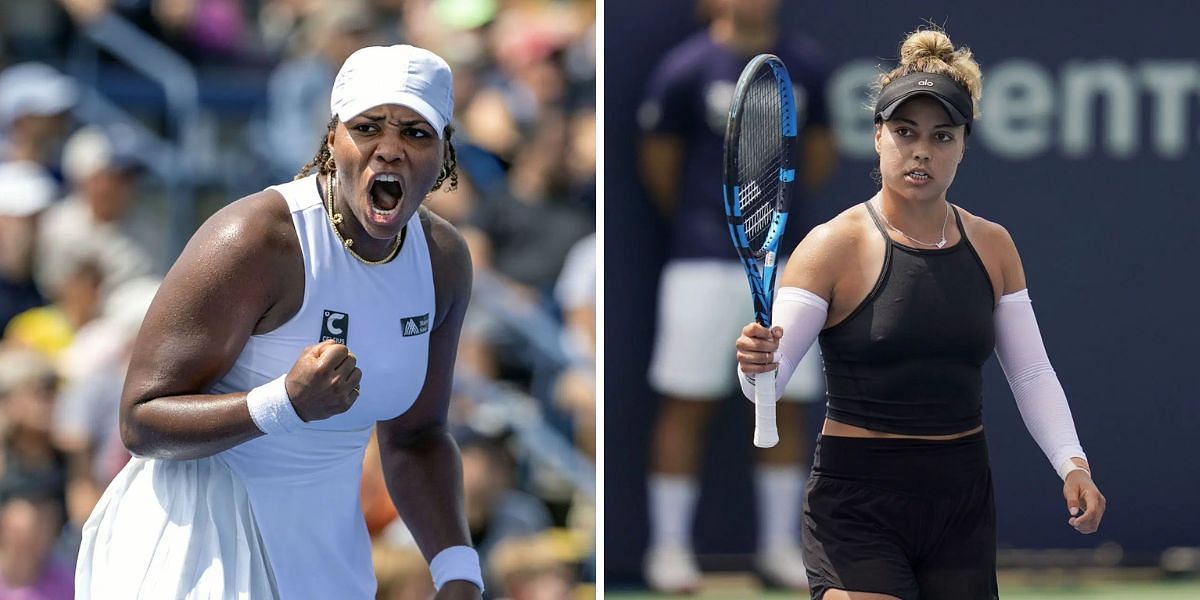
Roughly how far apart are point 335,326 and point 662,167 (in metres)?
3.34

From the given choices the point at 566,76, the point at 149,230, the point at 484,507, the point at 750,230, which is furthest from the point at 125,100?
the point at 750,230

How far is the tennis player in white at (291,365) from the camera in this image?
9.69 feet

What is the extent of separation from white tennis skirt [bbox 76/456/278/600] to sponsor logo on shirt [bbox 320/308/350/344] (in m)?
0.32

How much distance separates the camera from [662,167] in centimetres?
635

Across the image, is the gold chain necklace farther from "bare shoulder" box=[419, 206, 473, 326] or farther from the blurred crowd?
the blurred crowd

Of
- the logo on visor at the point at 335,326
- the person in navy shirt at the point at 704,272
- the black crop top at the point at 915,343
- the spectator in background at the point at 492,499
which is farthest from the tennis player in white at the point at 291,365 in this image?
the person in navy shirt at the point at 704,272

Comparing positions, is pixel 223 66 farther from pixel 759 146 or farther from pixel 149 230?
pixel 759 146

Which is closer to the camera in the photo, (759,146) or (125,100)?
(759,146)

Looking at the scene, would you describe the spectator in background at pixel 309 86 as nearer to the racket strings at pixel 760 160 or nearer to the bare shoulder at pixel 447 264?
the racket strings at pixel 760 160

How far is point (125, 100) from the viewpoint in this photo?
7.21m

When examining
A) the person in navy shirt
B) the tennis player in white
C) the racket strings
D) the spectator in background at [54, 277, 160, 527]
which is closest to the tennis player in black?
the racket strings

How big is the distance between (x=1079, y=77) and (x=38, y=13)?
436 centimetres

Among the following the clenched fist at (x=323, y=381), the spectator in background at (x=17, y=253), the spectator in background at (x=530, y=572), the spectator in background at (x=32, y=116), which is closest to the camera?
the clenched fist at (x=323, y=381)

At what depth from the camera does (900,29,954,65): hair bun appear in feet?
11.7
